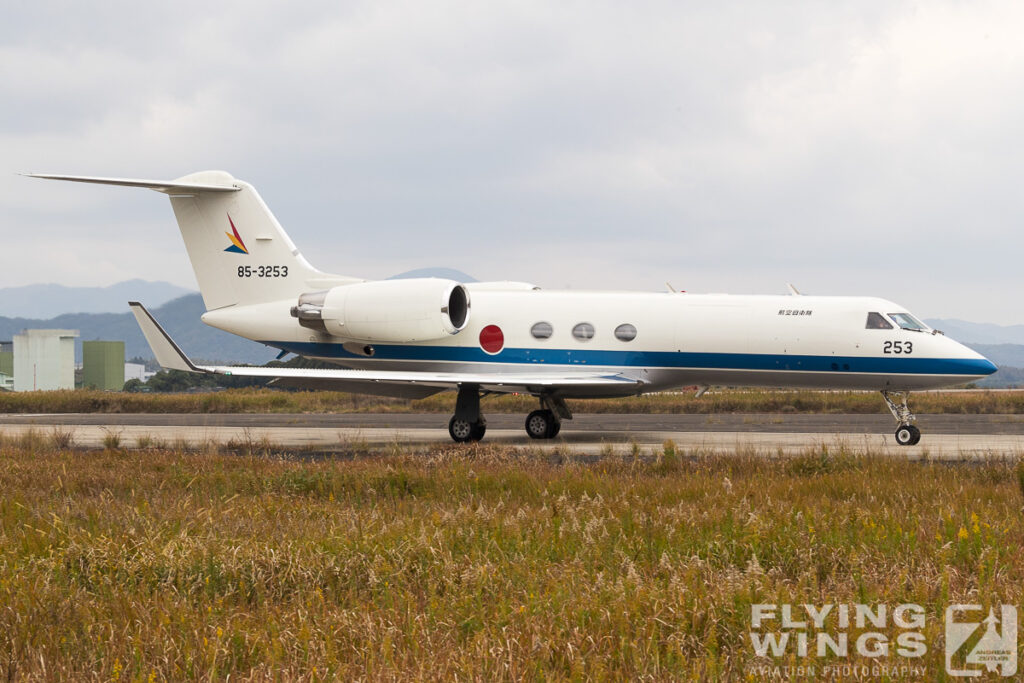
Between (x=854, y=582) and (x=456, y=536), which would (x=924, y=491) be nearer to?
(x=854, y=582)

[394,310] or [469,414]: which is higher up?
[394,310]

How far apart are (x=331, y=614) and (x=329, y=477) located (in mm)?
5700

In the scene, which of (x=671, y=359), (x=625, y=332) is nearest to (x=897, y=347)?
(x=671, y=359)

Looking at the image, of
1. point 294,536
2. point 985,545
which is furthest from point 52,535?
point 985,545

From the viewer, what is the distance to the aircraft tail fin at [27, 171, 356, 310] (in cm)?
2209

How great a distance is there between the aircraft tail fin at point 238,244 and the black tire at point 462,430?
15.9 feet

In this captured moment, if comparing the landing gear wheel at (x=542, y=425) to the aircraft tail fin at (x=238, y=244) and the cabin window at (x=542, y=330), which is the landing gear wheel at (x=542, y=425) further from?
the aircraft tail fin at (x=238, y=244)

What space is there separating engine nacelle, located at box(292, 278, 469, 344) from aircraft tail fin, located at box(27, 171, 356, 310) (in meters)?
1.59

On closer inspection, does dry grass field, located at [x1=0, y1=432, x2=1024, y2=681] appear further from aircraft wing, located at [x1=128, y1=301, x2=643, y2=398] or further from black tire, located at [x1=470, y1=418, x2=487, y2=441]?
black tire, located at [x1=470, y1=418, x2=487, y2=441]

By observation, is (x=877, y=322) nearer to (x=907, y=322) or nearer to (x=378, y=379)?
(x=907, y=322)

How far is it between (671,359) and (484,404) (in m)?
14.6

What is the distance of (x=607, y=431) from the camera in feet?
73.0

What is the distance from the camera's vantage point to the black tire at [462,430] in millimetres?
19203

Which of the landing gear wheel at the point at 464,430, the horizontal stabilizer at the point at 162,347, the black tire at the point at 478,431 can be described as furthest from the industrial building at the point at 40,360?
the black tire at the point at 478,431
